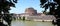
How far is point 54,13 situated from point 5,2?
0.56 m

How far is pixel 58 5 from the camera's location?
6.05 ft

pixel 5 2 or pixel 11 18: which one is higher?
pixel 5 2

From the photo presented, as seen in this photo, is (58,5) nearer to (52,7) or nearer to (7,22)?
(52,7)

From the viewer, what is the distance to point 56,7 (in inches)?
72.9

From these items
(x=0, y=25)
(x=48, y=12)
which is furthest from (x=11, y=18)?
(x=48, y=12)

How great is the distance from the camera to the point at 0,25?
187 cm

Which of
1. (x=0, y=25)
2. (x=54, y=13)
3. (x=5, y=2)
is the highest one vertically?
(x=5, y=2)

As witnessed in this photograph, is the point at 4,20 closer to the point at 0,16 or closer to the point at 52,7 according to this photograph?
the point at 0,16

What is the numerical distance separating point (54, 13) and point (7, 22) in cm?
54

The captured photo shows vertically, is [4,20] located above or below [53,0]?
below

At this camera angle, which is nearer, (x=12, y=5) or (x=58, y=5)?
(x=58, y=5)

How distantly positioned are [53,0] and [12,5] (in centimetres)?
47

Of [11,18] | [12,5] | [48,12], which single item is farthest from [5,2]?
[48,12]

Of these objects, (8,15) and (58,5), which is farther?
(8,15)
